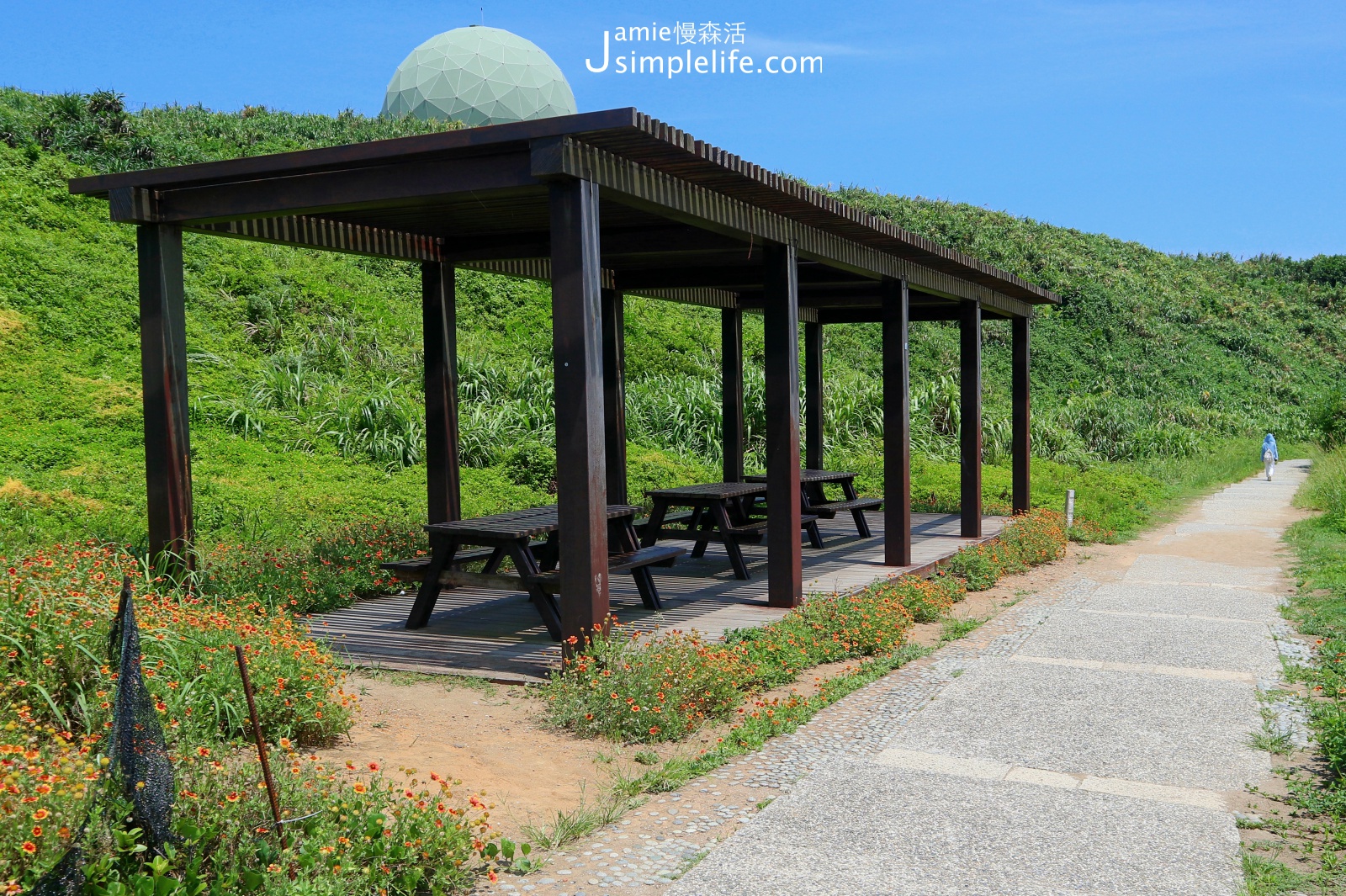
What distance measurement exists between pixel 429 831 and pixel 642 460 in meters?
12.7

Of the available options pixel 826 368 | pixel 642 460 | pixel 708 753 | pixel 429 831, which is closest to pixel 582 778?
pixel 708 753

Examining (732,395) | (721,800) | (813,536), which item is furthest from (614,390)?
(721,800)

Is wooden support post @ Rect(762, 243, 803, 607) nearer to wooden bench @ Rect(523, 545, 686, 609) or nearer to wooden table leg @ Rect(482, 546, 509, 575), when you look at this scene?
wooden bench @ Rect(523, 545, 686, 609)

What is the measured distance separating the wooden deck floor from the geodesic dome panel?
25.8 m

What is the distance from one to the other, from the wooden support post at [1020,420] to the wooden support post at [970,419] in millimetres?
1930

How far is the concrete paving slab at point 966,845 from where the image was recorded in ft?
11.0

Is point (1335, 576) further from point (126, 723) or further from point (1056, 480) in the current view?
point (126, 723)

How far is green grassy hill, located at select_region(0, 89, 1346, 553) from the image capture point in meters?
11.9

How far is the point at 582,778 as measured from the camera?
A: 4418 millimetres

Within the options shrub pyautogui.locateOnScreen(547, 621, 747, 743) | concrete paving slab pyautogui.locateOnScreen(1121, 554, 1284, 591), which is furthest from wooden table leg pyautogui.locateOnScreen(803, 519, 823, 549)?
shrub pyautogui.locateOnScreen(547, 621, 747, 743)

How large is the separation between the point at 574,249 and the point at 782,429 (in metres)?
2.59

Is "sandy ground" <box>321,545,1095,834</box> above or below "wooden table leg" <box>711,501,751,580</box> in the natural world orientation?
below

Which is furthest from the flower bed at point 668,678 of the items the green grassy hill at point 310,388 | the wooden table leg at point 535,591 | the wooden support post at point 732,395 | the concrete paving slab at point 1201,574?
the wooden support post at point 732,395

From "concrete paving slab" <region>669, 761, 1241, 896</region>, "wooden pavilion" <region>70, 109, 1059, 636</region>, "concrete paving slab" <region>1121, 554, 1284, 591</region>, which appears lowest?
"concrete paving slab" <region>1121, 554, 1284, 591</region>
